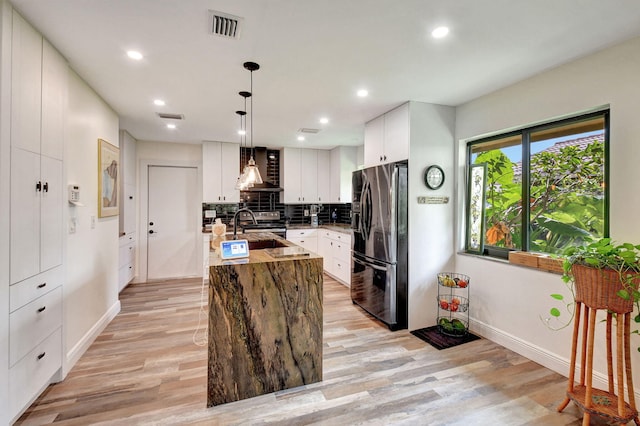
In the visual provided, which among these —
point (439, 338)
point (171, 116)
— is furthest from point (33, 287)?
point (439, 338)

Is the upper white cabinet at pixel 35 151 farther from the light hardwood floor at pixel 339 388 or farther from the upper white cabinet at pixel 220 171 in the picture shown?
the upper white cabinet at pixel 220 171

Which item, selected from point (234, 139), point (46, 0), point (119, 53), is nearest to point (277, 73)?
point (119, 53)

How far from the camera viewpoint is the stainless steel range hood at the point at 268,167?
18.2 feet

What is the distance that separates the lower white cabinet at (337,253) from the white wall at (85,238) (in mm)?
3086

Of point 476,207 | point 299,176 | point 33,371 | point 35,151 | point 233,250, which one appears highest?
point 299,176

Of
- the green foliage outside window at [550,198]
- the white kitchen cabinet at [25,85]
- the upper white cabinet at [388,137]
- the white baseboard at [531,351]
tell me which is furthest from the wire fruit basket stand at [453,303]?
the white kitchen cabinet at [25,85]

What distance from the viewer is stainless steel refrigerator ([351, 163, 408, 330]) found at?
315cm

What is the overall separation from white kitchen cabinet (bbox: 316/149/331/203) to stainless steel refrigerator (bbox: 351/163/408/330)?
7.17 ft

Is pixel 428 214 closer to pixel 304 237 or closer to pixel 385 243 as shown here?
pixel 385 243

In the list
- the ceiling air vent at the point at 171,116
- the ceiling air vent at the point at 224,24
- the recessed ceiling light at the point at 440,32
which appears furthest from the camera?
the ceiling air vent at the point at 171,116

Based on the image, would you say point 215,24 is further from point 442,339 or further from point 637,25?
point 442,339

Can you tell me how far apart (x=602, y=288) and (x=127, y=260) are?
5.31 meters

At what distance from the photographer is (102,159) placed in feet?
10.1

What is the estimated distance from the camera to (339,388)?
7.13 feet
